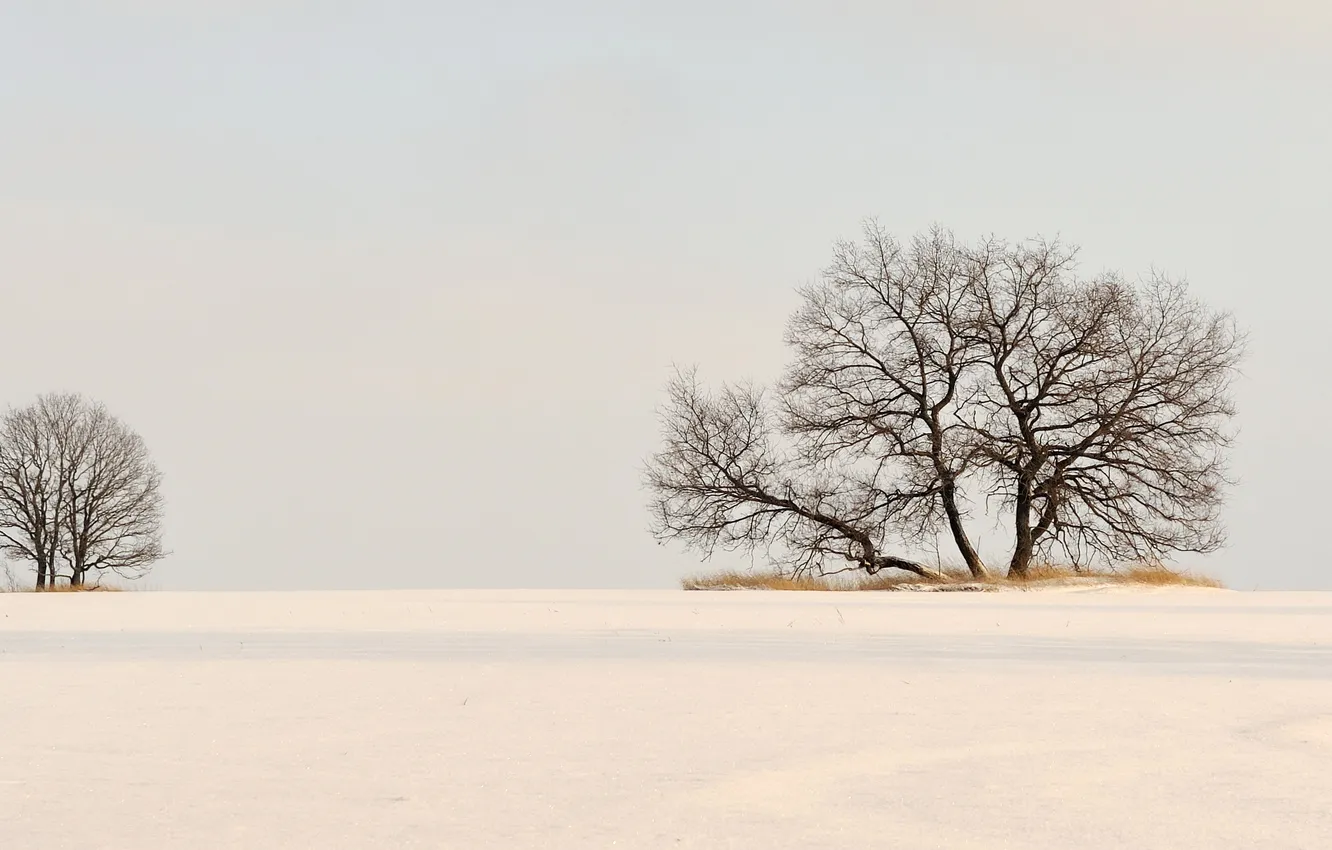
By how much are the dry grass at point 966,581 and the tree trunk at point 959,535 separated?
10.4 inches

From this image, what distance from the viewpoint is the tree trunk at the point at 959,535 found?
27000 mm

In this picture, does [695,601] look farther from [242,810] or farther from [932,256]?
[242,810]

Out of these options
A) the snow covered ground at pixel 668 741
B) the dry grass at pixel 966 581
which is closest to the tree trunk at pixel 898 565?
the dry grass at pixel 966 581

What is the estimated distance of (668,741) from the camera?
223 inches

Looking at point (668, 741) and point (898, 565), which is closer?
point (668, 741)

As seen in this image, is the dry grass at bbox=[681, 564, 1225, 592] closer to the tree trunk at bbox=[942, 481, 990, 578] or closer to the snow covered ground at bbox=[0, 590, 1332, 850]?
the tree trunk at bbox=[942, 481, 990, 578]

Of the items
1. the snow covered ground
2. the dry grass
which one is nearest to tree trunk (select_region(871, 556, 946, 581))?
the dry grass

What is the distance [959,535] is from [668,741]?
22.7m

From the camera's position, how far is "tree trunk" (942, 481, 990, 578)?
27.0m

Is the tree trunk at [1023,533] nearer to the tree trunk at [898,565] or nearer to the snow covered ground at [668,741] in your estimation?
the tree trunk at [898,565]

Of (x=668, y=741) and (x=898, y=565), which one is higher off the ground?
(x=898, y=565)

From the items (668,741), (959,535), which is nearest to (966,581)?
(959,535)

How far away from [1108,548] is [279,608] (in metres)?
17.3

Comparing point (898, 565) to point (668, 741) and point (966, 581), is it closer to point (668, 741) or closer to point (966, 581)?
point (966, 581)
